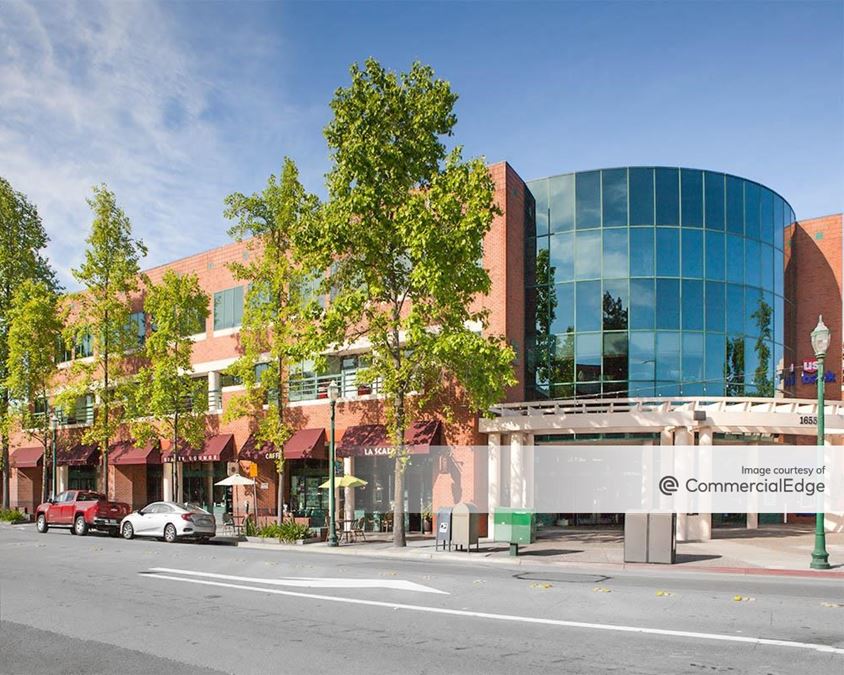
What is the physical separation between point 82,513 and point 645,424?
72.8 feet

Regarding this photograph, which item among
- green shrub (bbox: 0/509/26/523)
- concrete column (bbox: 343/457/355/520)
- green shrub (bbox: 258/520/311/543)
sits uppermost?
concrete column (bbox: 343/457/355/520)

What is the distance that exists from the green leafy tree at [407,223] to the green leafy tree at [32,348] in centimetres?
2273

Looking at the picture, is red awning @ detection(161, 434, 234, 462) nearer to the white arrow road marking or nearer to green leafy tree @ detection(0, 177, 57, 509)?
green leafy tree @ detection(0, 177, 57, 509)

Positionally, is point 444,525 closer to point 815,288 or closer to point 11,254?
point 815,288

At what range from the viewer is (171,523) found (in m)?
28.5

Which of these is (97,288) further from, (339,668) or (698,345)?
(339,668)

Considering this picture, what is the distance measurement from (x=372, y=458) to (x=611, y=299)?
11.5 meters

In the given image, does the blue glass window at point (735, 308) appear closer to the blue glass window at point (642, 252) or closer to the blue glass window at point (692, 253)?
the blue glass window at point (692, 253)

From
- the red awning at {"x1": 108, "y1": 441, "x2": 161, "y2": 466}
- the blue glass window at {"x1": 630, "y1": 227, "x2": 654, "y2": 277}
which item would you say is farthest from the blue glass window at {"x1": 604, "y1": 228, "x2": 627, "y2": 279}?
the red awning at {"x1": 108, "y1": 441, "x2": 161, "y2": 466}

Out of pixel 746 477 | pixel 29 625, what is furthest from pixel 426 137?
pixel 746 477

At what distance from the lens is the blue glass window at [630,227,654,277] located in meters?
31.6

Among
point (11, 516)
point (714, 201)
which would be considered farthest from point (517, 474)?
point (11, 516)

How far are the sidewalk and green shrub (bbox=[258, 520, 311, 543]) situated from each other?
33 cm

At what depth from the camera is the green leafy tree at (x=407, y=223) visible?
23844 mm
